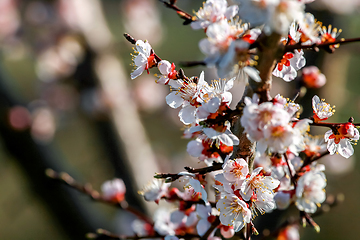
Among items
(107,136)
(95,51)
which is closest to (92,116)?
(107,136)

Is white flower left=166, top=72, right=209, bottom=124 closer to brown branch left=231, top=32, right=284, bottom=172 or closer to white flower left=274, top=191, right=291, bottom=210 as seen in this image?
brown branch left=231, top=32, right=284, bottom=172

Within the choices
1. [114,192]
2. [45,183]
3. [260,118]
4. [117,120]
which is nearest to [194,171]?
[260,118]

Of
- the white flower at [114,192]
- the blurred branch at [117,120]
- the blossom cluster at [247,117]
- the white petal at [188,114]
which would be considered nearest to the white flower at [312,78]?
the blossom cluster at [247,117]

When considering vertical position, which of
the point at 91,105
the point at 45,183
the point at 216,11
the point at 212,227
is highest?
the point at 216,11

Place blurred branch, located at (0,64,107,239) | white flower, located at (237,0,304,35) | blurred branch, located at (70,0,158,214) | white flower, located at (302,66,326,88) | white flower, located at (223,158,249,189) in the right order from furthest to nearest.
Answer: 1. blurred branch, located at (70,0,158,214)
2. blurred branch, located at (0,64,107,239)
3. white flower, located at (302,66,326,88)
4. white flower, located at (223,158,249,189)
5. white flower, located at (237,0,304,35)

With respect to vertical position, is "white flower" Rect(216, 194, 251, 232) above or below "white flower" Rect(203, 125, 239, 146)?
below

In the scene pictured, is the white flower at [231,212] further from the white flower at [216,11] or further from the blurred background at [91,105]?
A: the blurred background at [91,105]

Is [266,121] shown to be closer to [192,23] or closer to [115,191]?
[192,23]

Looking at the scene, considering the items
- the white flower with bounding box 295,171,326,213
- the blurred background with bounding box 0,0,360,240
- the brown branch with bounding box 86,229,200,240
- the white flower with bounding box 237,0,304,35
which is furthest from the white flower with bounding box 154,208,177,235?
the blurred background with bounding box 0,0,360,240

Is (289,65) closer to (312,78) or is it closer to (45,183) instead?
(312,78)
